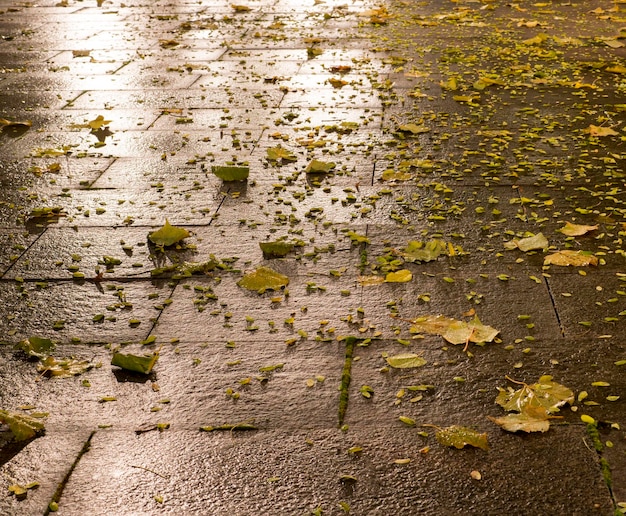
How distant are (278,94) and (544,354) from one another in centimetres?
331

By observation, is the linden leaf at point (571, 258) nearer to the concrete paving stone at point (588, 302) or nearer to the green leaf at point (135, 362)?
the concrete paving stone at point (588, 302)

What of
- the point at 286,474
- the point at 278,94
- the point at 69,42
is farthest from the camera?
the point at 69,42

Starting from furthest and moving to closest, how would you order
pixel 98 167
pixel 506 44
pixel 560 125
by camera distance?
pixel 506 44, pixel 560 125, pixel 98 167

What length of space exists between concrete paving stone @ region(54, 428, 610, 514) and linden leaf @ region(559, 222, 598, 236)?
1.23 meters

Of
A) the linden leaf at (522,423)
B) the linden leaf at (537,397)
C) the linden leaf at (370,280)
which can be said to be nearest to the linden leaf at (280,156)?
the linden leaf at (370,280)

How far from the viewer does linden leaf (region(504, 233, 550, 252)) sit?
2902 mm

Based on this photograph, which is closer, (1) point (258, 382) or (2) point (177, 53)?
(1) point (258, 382)

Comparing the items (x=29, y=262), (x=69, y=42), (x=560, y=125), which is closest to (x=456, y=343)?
(x=29, y=262)

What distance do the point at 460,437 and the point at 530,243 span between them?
1.21m

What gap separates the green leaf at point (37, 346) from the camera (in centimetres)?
237

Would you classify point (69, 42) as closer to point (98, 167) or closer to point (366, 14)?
point (366, 14)

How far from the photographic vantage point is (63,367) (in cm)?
230

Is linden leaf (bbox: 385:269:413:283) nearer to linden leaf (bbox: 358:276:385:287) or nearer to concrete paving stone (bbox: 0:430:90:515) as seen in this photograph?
linden leaf (bbox: 358:276:385:287)

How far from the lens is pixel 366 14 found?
7.69 m
